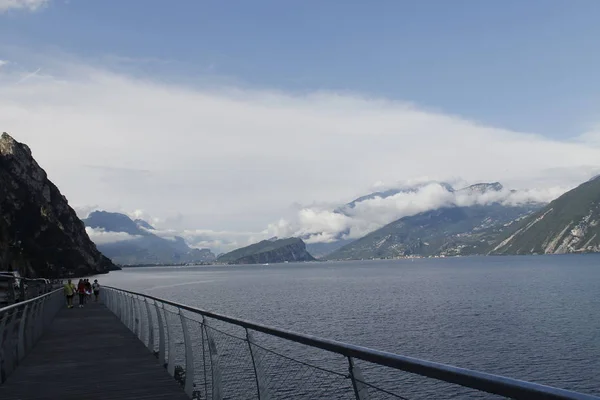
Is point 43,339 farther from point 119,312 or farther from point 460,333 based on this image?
point 460,333

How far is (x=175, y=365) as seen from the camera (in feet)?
42.5

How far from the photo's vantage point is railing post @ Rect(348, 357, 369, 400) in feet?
14.8

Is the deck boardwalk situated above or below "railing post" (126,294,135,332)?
below

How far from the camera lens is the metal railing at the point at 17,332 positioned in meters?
11.7

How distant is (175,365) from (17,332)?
3.99m

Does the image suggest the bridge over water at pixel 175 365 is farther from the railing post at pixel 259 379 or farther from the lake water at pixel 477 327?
the lake water at pixel 477 327

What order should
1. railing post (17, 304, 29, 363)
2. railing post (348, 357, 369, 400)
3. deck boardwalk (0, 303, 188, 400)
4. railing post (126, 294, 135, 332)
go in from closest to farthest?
railing post (348, 357, 369, 400) < deck boardwalk (0, 303, 188, 400) < railing post (17, 304, 29, 363) < railing post (126, 294, 135, 332)

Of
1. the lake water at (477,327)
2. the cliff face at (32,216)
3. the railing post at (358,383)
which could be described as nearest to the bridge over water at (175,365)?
the railing post at (358,383)

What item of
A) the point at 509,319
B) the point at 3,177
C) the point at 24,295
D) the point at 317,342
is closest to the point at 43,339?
the point at 24,295

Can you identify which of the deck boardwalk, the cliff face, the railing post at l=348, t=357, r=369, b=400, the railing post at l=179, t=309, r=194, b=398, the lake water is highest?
the cliff face

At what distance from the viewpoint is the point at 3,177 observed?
486 ft

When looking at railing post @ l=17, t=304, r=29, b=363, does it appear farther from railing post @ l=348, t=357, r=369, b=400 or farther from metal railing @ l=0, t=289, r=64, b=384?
railing post @ l=348, t=357, r=369, b=400

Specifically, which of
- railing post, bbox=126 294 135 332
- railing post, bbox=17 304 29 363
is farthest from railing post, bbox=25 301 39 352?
railing post, bbox=126 294 135 332

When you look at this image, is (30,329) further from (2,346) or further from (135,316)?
(2,346)
